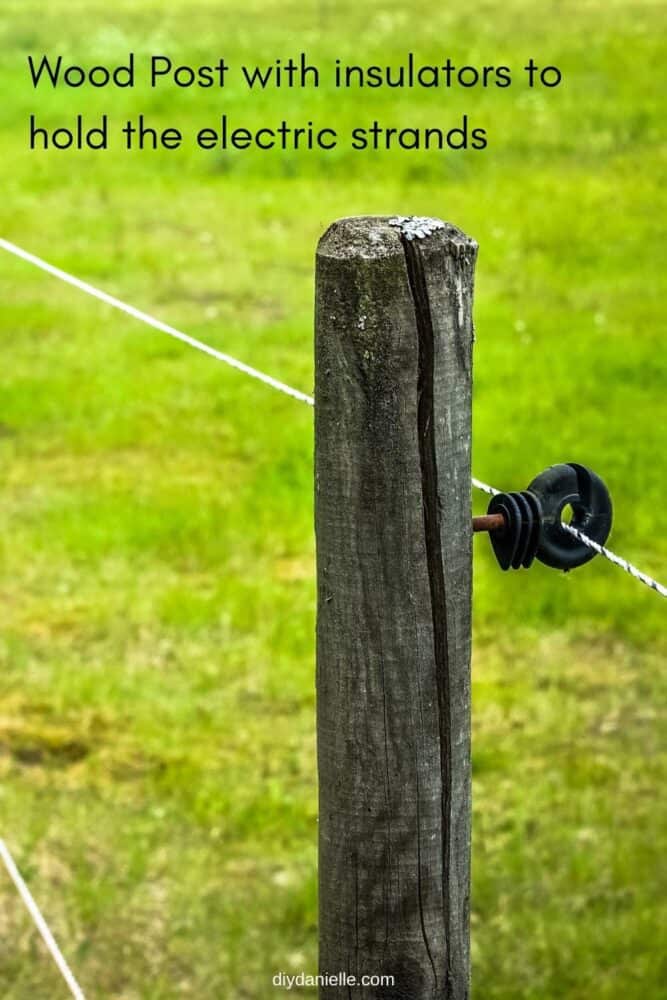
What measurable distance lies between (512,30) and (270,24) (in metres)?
2.93

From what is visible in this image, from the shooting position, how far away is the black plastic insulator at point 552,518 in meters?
2.08

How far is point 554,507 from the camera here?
2109 mm

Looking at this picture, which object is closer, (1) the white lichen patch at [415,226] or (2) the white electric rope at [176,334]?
(1) the white lichen patch at [415,226]

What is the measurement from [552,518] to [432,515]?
281mm

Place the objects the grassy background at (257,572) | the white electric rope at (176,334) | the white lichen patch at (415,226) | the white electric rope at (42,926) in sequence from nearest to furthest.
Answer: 1. the white lichen patch at (415,226)
2. the white electric rope at (42,926)
3. the white electric rope at (176,334)
4. the grassy background at (257,572)

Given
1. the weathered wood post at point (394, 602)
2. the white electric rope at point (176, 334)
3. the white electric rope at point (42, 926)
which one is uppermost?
the white electric rope at point (176, 334)

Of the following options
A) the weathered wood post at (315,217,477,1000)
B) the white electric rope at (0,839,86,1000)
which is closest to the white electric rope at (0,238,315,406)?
the weathered wood post at (315,217,477,1000)

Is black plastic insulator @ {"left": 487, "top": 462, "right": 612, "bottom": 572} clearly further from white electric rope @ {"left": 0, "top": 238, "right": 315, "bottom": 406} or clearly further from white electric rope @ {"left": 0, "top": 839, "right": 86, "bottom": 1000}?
white electric rope @ {"left": 0, "top": 839, "right": 86, "bottom": 1000}

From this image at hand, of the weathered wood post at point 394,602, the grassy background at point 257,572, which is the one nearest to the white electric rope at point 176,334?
the weathered wood post at point 394,602

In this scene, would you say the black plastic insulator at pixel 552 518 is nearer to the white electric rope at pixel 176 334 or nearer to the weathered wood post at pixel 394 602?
the weathered wood post at pixel 394 602

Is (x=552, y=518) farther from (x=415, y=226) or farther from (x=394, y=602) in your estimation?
(x=415, y=226)

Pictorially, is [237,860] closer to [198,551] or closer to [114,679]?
[114,679]

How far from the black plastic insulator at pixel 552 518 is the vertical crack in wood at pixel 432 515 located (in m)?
0.17

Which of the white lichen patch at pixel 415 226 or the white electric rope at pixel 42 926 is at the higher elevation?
the white lichen patch at pixel 415 226
